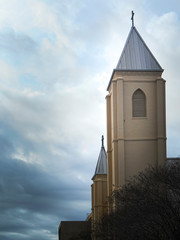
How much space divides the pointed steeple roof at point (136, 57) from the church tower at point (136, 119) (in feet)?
0.30

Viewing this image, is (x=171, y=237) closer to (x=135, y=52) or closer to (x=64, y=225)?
(x=135, y=52)

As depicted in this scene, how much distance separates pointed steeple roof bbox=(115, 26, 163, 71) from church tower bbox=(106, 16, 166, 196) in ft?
0.30

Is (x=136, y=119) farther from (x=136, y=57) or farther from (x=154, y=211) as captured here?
(x=154, y=211)

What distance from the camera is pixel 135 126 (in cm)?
4734

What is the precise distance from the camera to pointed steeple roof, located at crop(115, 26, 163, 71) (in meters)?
48.3

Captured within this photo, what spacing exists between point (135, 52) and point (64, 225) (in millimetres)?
32374

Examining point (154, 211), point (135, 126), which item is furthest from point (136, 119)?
point (154, 211)

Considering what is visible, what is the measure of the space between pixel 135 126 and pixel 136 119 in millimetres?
609

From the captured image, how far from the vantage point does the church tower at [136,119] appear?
1841 inches

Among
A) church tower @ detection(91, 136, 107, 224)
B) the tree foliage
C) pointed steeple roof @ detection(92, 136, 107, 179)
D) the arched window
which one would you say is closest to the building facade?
the arched window

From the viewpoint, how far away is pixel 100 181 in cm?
6456

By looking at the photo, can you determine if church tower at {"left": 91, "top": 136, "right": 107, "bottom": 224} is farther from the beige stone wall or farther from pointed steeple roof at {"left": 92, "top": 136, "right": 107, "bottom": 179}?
the beige stone wall


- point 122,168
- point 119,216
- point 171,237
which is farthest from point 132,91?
point 171,237

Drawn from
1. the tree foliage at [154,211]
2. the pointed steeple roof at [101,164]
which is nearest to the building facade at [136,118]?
the tree foliage at [154,211]
